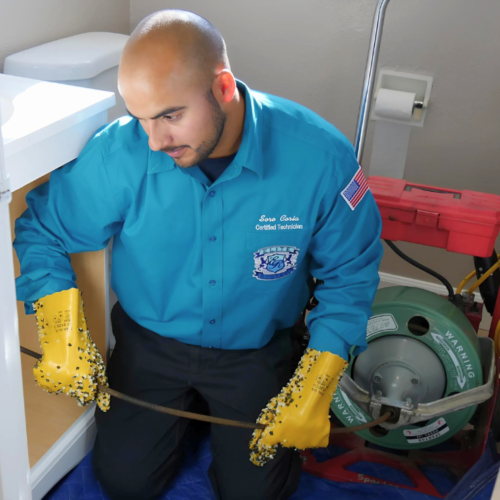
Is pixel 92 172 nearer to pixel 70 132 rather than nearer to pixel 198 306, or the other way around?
pixel 70 132

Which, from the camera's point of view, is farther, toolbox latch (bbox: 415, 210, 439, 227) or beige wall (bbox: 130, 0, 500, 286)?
beige wall (bbox: 130, 0, 500, 286)

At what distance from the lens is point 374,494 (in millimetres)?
1321

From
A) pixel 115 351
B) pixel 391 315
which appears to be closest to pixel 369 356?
pixel 391 315

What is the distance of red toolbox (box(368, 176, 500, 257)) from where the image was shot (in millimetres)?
1272

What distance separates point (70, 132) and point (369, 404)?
0.78 m

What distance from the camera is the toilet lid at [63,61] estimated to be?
4.24ft

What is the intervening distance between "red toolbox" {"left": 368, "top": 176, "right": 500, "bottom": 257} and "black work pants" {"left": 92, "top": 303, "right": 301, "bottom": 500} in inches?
15.1

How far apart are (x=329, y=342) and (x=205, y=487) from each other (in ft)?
1.48

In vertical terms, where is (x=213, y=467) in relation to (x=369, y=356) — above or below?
below

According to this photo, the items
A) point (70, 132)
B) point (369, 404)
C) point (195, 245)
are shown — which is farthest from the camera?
point (369, 404)

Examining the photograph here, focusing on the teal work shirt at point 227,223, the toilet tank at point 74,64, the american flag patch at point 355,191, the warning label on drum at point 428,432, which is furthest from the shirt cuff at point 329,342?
the toilet tank at point 74,64

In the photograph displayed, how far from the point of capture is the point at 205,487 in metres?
1.31

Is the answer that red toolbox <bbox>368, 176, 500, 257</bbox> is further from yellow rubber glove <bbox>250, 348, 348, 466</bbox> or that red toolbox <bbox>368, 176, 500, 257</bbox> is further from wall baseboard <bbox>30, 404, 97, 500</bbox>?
wall baseboard <bbox>30, 404, 97, 500</bbox>

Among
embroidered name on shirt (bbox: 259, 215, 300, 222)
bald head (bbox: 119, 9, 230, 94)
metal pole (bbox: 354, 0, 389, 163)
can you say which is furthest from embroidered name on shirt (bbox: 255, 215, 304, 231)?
metal pole (bbox: 354, 0, 389, 163)
